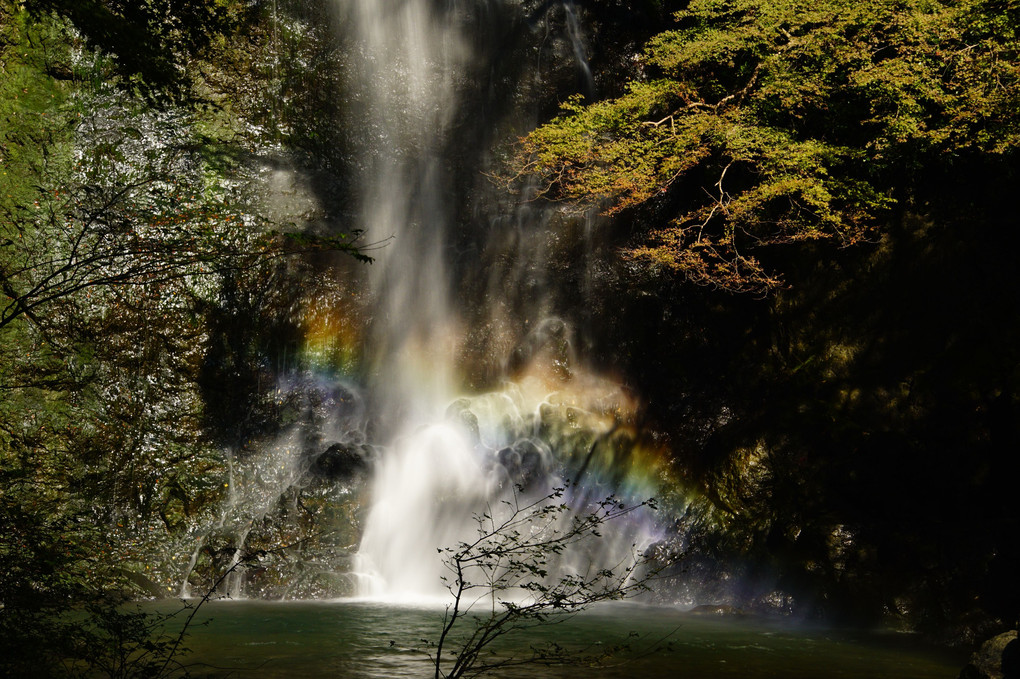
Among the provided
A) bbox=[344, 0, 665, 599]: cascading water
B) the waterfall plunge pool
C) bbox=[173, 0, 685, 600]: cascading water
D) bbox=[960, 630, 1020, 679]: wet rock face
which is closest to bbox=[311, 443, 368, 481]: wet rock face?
bbox=[173, 0, 685, 600]: cascading water

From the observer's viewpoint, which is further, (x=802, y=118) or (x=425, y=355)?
(x=425, y=355)

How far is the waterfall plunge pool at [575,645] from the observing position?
6074mm

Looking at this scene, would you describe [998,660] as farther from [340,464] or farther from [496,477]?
[340,464]

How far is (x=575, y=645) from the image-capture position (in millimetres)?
7012

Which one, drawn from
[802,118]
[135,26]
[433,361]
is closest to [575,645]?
[433,361]

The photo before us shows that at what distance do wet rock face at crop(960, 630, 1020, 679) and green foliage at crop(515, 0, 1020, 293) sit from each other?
5127 mm

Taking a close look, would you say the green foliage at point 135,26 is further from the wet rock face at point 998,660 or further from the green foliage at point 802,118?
the wet rock face at point 998,660

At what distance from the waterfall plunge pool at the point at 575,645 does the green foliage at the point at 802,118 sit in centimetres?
455

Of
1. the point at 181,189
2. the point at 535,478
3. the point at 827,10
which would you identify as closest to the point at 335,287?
the point at 181,189

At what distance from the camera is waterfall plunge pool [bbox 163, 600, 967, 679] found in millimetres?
6074

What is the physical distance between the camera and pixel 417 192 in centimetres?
1250

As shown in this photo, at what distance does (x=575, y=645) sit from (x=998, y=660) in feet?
11.2

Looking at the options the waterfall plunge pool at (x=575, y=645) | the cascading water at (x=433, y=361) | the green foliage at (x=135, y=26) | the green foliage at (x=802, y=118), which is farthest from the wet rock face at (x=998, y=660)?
the green foliage at (x=135, y=26)

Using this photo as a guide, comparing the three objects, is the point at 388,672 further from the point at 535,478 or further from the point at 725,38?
the point at 725,38
